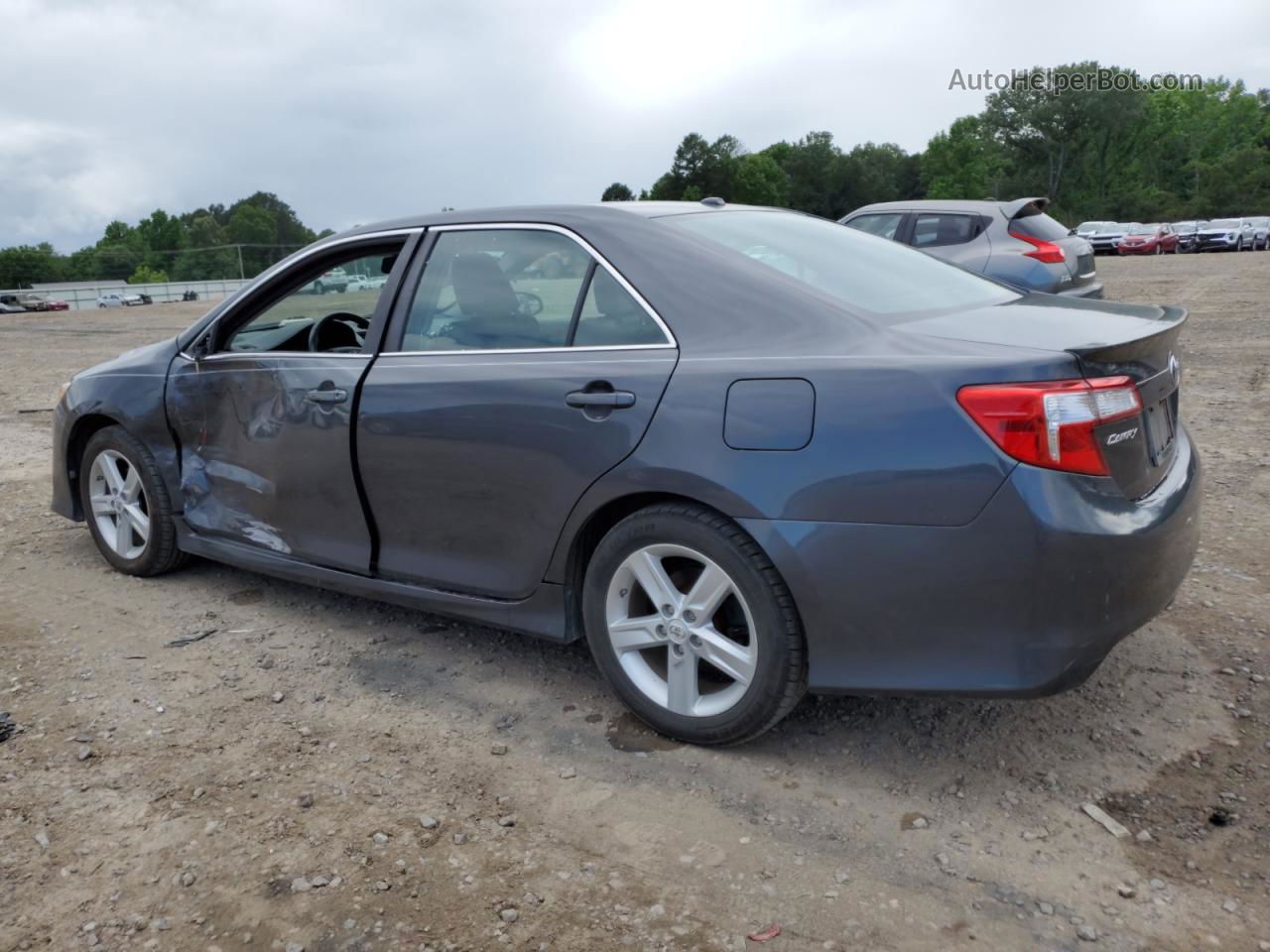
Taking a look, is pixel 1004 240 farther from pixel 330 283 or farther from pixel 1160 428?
pixel 1160 428

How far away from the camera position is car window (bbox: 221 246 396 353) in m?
4.37

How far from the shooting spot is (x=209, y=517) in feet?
15.2

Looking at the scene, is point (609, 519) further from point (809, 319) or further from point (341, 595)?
point (341, 595)

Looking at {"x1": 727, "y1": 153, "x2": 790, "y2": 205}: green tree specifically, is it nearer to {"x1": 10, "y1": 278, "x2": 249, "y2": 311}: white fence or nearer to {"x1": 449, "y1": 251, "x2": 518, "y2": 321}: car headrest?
{"x1": 10, "y1": 278, "x2": 249, "y2": 311}: white fence

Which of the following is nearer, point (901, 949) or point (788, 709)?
point (901, 949)

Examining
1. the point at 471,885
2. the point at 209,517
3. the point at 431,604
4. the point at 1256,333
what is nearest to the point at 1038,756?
the point at 471,885

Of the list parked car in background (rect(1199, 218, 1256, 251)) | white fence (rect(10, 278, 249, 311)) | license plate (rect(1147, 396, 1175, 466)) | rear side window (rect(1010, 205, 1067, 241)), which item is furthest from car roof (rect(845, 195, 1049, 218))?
parked car in background (rect(1199, 218, 1256, 251))

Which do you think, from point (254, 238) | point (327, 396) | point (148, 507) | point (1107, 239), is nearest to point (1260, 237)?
point (1107, 239)

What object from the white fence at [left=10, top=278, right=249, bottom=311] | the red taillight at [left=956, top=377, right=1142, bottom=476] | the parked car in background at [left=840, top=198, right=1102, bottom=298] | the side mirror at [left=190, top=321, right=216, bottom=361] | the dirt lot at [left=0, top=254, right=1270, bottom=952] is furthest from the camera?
the white fence at [left=10, top=278, right=249, bottom=311]

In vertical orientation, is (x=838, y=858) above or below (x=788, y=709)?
below

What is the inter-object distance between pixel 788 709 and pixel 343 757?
1.32m

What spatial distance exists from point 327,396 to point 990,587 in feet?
7.80

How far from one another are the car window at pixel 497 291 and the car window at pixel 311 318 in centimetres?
54

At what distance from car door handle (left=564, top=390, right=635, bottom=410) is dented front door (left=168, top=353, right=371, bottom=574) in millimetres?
989
